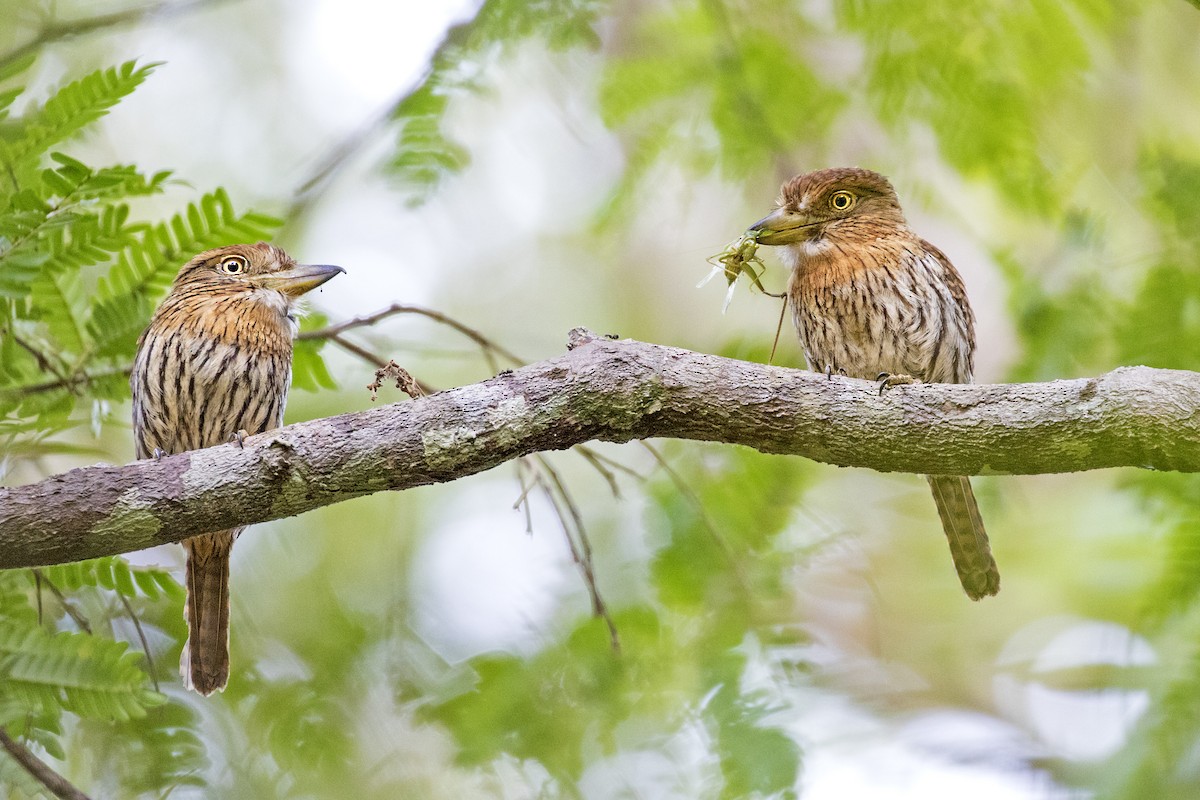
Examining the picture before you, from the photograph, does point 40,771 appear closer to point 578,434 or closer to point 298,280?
point 578,434

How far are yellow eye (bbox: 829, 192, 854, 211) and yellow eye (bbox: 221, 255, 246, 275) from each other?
7.01 ft

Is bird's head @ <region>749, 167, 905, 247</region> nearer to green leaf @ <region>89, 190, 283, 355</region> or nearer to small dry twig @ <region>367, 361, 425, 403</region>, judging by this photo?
small dry twig @ <region>367, 361, 425, 403</region>

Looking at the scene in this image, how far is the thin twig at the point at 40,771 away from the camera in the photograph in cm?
293

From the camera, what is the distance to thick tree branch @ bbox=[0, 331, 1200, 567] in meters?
2.81

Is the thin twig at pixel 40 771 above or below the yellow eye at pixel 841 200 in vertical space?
below

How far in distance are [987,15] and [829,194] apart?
115 centimetres

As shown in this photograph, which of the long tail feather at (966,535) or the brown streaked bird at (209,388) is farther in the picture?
the long tail feather at (966,535)

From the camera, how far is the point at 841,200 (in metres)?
4.33

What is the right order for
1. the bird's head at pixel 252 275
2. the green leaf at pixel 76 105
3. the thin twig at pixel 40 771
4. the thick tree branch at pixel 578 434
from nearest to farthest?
the thick tree branch at pixel 578 434 < the thin twig at pixel 40 771 < the green leaf at pixel 76 105 < the bird's head at pixel 252 275

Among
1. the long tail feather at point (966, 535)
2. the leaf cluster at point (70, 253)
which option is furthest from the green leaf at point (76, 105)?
the long tail feather at point (966, 535)

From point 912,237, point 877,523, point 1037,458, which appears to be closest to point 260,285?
point 912,237

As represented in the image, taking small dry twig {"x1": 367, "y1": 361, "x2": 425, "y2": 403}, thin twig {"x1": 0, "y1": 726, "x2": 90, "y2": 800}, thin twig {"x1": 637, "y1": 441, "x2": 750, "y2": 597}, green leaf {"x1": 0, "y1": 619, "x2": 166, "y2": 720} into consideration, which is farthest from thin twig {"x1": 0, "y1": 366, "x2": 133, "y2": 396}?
thin twig {"x1": 637, "y1": 441, "x2": 750, "y2": 597}

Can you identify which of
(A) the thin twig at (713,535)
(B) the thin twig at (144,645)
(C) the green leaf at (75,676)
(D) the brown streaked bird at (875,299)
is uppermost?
(D) the brown streaked bird at (875,299)

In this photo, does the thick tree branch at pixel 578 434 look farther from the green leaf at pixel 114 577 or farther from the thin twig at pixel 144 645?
the thin twig at pixel 144 645
